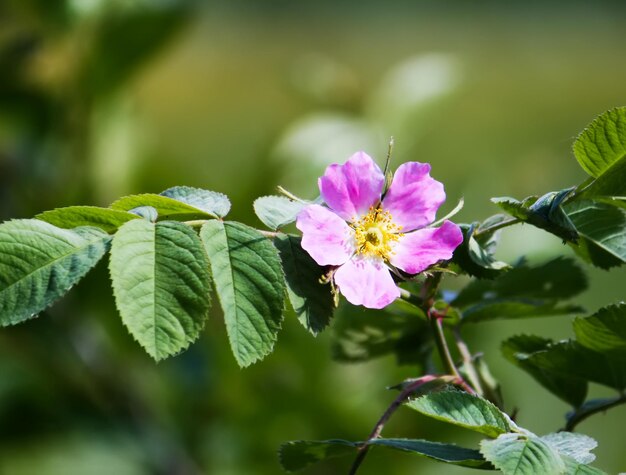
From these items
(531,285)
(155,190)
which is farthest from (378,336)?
(155,190)

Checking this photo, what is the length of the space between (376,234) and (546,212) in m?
0.09

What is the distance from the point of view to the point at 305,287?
0.48 metres

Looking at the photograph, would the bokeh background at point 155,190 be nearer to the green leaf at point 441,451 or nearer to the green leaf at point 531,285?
the green leaf at point 531,285

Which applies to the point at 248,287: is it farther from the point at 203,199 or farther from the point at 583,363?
the point at 583,363

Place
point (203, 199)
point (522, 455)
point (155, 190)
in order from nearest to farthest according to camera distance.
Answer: point (522, 455) < point (203, 199) < point (155, 190)

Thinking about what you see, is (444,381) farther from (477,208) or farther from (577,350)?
(477,208)

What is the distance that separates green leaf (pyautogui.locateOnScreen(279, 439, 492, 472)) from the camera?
1.45 feet

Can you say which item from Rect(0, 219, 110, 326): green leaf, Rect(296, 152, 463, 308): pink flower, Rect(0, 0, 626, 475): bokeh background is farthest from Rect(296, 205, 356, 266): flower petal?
Rect(0, 0, 626, 475): bokeh background

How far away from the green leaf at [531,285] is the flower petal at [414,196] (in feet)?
0.37

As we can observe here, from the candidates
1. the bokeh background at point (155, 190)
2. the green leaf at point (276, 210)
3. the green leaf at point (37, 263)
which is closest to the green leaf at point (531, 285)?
the green leaf at point (276, 210)

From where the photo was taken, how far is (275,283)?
46 centimetres

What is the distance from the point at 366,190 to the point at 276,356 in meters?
0.91

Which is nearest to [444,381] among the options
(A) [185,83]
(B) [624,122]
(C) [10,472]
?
(B) [624,122]

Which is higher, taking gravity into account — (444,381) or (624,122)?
(624,122)
